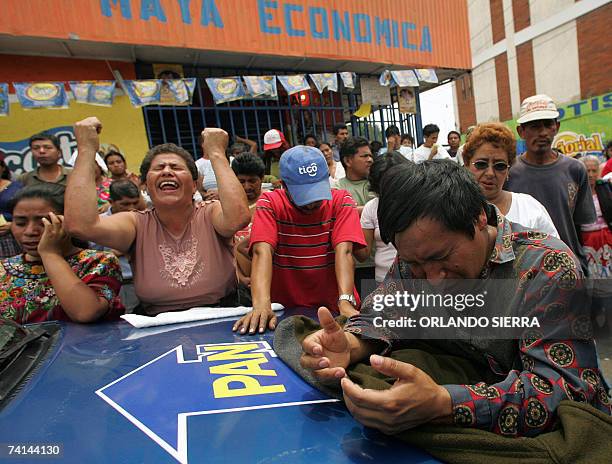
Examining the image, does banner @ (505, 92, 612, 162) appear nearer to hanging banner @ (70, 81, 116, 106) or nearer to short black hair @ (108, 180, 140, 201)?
hanging banner @ (70, 81, 116, 106)

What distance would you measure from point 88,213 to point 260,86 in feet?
17.4

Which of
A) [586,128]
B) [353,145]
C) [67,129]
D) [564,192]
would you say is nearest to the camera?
[564,192]

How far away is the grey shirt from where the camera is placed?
2658 millimetres

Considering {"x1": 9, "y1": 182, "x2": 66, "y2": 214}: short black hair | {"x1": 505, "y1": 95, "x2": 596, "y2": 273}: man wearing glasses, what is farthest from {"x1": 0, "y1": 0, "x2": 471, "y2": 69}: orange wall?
{"x1": 505, "y1": 95, "x2": 596, "y2": 273}: man wearing glasses

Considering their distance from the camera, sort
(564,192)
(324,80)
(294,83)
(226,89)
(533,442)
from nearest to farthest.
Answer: (533,442), (564,192), (226,89), (294,83), (324,80)

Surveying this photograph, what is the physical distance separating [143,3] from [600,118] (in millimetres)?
13682

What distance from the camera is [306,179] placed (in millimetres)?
2025

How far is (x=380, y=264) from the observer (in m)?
2.72

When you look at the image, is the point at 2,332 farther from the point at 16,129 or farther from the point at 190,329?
the point at 16,129

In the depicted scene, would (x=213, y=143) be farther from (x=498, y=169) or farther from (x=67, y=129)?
(x=67, y=129)

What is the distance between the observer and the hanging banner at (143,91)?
607 cm

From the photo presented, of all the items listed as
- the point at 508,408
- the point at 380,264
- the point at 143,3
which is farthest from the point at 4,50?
the point at 508,408

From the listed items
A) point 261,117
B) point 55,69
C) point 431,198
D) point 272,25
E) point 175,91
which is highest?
point 272,25

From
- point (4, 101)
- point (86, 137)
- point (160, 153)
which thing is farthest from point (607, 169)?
point (4, 101)
